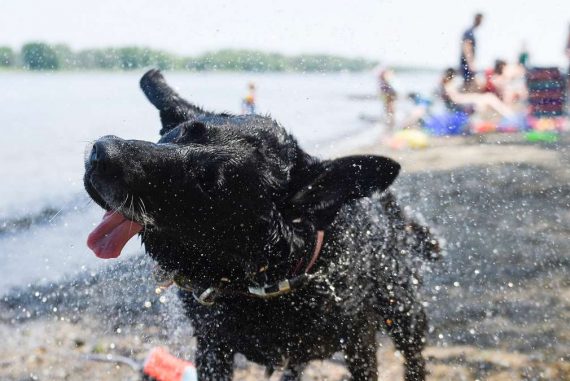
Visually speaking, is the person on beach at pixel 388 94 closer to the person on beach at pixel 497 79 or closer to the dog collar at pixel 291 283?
the person on beach at pixel 497 79

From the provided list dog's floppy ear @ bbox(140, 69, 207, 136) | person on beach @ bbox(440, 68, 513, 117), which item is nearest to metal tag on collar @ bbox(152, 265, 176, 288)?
dog's floppy ear @ bbox(140, 69, 207, 136)

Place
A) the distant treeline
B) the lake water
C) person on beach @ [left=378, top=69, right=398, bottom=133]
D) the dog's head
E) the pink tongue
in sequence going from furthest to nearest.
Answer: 1. the distant treeline
2. person on beach @ [left=378, top=69, right=398, bottom=133]
3. the lake water
4. the pink tongue
5. the dog's head

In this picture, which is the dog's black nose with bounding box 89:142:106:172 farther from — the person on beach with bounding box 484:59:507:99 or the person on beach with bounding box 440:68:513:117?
the person on beach with bounding box 484:59:507:99

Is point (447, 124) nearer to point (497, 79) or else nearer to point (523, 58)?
point (497, 79)

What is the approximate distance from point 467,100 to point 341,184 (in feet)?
49.0

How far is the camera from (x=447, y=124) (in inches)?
677

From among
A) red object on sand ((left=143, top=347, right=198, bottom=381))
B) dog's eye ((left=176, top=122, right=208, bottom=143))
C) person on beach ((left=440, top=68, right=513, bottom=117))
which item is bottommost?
person on beach ((left=440, top=68, right=513, bottom=117))

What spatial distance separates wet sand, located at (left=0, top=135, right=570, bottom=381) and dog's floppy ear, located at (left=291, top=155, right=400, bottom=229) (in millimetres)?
1566

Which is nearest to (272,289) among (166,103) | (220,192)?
(220,192)

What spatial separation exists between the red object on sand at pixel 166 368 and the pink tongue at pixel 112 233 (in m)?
1.37

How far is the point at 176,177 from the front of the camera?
2809mm

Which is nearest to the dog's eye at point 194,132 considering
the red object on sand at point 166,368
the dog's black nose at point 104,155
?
the dog's black nose at point 104,155

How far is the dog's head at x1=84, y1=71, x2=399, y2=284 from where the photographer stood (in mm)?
2748

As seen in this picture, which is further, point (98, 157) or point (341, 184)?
point (341, 184)
